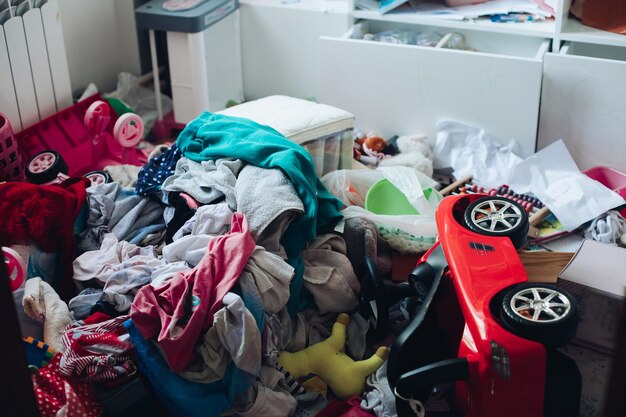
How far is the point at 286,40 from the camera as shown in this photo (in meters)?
2.60

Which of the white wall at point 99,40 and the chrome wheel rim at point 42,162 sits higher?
the white wall at point 99,40

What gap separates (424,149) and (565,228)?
1.60ft

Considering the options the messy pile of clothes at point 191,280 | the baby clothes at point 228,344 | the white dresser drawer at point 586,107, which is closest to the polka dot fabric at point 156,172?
the messy pile of clothes at point 191,280

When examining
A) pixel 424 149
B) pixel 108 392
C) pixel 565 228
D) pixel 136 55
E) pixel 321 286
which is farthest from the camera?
pixel 136 55

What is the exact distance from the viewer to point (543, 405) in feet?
4.52

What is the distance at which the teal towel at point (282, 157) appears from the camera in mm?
1727

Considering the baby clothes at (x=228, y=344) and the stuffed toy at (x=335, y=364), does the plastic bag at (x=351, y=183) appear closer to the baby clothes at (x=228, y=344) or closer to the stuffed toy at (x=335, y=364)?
the stuffed toy at (x=335, y=364)

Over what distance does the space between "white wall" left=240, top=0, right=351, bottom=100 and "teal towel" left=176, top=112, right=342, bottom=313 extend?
2.17 ft

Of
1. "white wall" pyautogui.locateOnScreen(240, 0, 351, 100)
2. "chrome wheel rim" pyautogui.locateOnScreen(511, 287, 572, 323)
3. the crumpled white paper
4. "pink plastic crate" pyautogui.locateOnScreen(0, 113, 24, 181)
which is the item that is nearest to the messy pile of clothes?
"pink plastic crate" pyautogui.locateOnScreen(0, 113, 24, 181)

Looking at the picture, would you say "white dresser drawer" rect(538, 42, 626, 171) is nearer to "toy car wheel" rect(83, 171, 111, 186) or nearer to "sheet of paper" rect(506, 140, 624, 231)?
"sheet of paper" rect(506, 140, 624, 231)

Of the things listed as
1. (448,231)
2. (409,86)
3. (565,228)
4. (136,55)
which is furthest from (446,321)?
(136,55)

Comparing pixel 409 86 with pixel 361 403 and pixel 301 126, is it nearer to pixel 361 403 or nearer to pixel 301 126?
pixel 301 126

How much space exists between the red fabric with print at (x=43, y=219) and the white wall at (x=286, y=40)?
1045 mm

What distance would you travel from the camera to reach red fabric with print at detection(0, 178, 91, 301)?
1.69m
